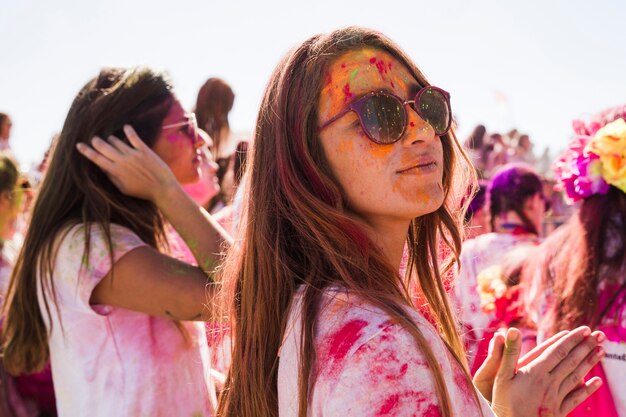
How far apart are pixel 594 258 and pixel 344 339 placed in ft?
4.33

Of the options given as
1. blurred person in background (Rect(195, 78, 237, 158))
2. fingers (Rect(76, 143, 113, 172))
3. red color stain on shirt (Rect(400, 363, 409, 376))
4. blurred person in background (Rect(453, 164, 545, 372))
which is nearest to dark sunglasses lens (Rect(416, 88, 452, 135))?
red color stain on shirt (Rect(400, 363, 409, 376))

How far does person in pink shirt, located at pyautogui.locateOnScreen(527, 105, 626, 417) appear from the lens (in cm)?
196

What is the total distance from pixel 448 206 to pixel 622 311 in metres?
0.74

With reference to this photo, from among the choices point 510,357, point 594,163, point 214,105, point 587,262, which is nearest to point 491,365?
point 510,357

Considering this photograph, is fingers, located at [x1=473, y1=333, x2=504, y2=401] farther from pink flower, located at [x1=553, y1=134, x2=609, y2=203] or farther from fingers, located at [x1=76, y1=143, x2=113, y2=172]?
fingers, located at [x1=76, y1=143, x2=113, y2=172]

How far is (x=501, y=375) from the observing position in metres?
1.38

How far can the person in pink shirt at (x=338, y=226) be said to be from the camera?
1.21 metres

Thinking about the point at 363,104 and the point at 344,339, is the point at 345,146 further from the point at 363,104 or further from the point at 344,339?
the point at 344,339

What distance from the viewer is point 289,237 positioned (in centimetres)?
136

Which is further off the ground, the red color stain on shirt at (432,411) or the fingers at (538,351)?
the red color stain on shirt at (432,411)

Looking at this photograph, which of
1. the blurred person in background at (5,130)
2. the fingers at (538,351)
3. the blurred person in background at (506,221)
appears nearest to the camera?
the fingers at (538,351)

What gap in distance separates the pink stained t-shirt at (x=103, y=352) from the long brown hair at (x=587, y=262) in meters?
1.24

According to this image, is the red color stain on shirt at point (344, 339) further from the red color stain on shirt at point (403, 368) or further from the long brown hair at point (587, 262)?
the long brown hair at point (587, 262)

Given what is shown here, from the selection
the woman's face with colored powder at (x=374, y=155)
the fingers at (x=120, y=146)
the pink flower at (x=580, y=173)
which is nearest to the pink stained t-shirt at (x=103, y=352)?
the fingers at (x=120, y=146)
